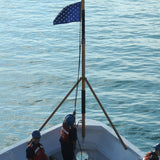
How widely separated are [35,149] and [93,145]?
1961mm

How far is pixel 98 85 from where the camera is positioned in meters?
17.1

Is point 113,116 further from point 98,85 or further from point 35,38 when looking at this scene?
point 35,38

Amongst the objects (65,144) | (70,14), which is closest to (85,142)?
(65,144)

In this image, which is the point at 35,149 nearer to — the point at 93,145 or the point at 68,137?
the point at 68,137

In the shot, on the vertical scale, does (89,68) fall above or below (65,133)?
below

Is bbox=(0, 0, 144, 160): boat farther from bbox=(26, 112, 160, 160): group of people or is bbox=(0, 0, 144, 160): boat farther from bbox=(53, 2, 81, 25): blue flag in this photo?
bbox=(26, 112, 160, 160): group of people

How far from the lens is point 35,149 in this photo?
739cm

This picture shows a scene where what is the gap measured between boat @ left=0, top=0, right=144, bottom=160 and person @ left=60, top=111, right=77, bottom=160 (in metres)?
0.33

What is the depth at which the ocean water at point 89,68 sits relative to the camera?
1455cm

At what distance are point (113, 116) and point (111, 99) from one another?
1.34m

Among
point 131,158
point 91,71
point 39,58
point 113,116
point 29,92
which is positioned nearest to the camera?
point 131,158

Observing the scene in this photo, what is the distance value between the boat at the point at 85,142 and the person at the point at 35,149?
920 millimetres

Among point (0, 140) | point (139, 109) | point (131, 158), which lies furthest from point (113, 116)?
point (131, 158)

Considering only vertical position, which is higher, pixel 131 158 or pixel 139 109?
pixel 131 158
